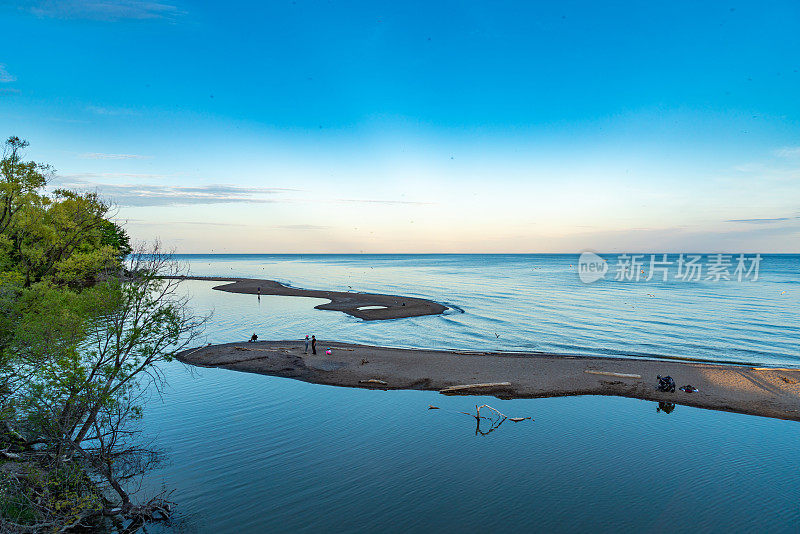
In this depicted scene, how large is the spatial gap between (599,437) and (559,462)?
157 inches

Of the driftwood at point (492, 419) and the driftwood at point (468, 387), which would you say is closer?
the driftwood at point (492, 419)

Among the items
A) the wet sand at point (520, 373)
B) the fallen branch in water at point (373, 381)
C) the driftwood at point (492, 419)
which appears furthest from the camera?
the fallen branch in water at point (373, 381)

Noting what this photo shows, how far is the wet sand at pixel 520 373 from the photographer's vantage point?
27984mm

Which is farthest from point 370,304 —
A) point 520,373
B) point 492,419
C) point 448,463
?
point 448,463

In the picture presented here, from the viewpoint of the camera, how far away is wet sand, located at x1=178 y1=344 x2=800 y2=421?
27984 mm

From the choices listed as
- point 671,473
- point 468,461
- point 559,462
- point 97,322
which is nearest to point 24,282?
point 97,322

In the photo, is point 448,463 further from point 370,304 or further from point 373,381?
point 370,304

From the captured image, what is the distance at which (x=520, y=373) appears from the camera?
3312 centimetres

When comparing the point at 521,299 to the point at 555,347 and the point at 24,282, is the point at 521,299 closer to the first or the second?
the point at 555,347

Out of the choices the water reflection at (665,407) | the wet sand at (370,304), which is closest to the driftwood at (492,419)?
the water reflection at (665,407)

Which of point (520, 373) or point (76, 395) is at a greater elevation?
point (76, 395)

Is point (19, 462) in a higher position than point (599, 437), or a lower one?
higher

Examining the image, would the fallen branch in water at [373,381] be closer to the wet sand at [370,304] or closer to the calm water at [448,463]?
the calm water at [448,463]

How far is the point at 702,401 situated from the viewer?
27109 mm
